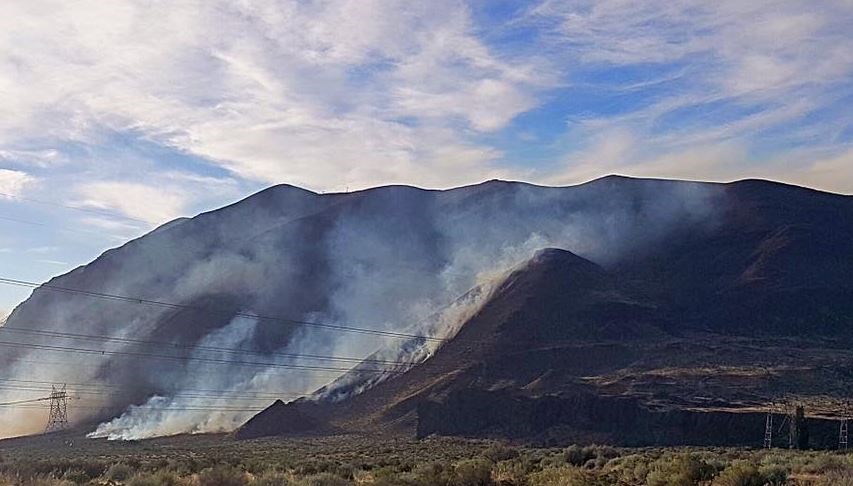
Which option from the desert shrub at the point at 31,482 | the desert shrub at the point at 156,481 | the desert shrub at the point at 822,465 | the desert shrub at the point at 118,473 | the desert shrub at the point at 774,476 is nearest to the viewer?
the desert shrub at the point at 31,482

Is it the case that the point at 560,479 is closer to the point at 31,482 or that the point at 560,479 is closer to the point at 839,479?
the point at 839,479

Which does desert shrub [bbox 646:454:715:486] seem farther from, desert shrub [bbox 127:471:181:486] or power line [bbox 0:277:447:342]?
power line [bbox 0:277:447:342]

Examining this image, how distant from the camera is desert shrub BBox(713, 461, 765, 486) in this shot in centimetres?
2431

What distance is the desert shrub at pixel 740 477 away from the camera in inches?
957

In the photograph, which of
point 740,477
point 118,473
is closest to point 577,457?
point 740,477

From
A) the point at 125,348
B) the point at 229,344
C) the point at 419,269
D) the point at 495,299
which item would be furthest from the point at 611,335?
the point at 125,348

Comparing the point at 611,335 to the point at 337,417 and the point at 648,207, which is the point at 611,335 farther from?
the point at 648,207

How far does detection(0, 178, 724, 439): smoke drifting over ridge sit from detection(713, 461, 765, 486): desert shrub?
3359 inches

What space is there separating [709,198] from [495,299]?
5067 centimetres

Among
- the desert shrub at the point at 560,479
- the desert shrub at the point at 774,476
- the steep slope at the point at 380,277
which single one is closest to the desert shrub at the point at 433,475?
the desert shrub at the point at 560,479

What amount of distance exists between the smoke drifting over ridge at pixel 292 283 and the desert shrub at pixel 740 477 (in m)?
85.3

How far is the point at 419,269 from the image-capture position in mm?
142625

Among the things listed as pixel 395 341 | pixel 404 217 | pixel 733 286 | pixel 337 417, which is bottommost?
pixel 337 417

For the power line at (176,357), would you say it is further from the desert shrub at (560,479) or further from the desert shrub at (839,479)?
the desert shrub at (839,479)
